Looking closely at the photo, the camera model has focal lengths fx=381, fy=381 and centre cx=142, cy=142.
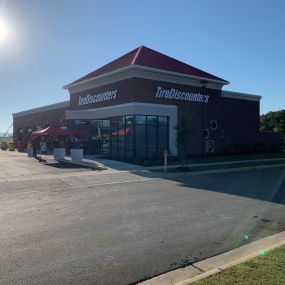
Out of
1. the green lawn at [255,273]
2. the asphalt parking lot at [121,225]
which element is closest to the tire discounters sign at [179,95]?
the asphalt parking lot at [121,225]

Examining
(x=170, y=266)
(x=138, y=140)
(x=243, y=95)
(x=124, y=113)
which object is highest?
(x=243, y=95)

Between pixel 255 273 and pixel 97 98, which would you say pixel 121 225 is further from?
pixel 97 98

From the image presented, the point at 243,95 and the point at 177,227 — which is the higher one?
the point at 243,95

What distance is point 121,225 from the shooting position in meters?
8.34

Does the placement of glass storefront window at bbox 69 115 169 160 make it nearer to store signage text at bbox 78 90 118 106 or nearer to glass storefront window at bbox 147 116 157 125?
glass storefront window at bbox 147 116 157 125

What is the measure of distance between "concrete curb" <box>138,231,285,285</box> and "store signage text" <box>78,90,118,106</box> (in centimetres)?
2371

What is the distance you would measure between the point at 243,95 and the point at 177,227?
30910 millimetres

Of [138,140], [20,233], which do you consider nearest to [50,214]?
[20,233]

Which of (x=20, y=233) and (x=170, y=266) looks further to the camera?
(x=20, y=233)

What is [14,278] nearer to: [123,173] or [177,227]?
[177,227]

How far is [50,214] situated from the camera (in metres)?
9.51

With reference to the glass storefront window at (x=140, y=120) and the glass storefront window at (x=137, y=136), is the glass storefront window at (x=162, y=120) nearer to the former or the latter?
the glass storefront window at (x=137, y=136)

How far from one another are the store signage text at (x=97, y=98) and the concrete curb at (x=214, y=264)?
2371 centimetres

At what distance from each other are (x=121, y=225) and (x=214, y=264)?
9.73 feet
